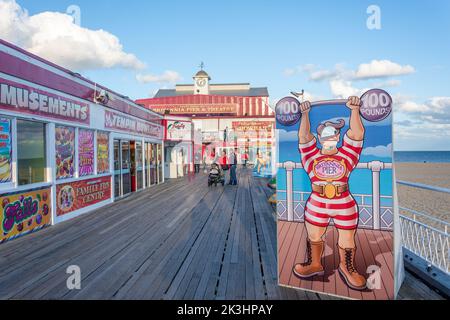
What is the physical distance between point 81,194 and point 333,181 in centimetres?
725

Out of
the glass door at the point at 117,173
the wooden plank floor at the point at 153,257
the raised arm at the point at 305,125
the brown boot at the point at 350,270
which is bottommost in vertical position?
the wooden plank floor at the point at 153,257

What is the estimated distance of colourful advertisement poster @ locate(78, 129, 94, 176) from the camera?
8.59 metres

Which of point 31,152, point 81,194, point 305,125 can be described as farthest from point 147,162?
point 305,125

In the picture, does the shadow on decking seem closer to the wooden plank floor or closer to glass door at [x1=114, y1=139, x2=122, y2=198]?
the wooden plank floor

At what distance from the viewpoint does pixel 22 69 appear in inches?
247

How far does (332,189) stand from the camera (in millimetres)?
3434

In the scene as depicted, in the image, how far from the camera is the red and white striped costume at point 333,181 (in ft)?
10.9

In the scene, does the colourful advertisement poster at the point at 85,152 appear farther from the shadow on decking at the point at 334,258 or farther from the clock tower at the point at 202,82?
the clock tower at the point at 202,82

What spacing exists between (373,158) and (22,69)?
21.7 ft

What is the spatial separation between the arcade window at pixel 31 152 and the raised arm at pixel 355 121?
Answer: 20.6 feet

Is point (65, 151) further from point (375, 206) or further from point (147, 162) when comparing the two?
point (375, 206)

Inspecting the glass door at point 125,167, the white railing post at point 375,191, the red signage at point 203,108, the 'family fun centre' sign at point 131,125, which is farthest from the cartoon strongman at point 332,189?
the red signage at point 203,108

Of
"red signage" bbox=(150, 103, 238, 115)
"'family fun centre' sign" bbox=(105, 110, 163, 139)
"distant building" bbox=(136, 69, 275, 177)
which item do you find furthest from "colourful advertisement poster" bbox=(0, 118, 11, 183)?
"red signage" bbox=(150, 103, 238, 115)
